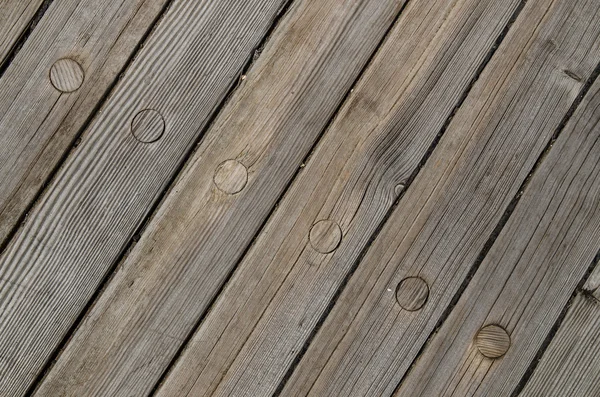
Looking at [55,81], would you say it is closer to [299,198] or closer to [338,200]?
[299,198]

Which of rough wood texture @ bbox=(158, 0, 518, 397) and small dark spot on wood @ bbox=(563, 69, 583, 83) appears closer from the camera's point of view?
rough wood texture @ bbox=(158, 0, 518, 397)

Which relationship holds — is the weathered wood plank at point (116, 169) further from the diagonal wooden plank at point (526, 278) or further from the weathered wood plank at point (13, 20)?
the diagonal wooden plank at point (526, 278)

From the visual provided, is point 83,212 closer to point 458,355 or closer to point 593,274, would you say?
point 458,355

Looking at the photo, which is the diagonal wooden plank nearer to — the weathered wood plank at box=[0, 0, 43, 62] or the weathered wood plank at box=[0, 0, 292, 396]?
the weathered wood plank at box=[0, 0, 292, 396]


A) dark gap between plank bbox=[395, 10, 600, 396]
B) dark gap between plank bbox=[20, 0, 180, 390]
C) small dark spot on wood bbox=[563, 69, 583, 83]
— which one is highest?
small dark spot on wood bbox=[563, 69, 583, 83]

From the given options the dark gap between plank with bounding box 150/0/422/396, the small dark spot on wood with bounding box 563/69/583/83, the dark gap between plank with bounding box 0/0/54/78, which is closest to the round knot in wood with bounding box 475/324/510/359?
the dark gap between plank with bounding box 150/0/422/396

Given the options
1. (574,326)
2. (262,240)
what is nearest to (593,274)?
(574,326)
